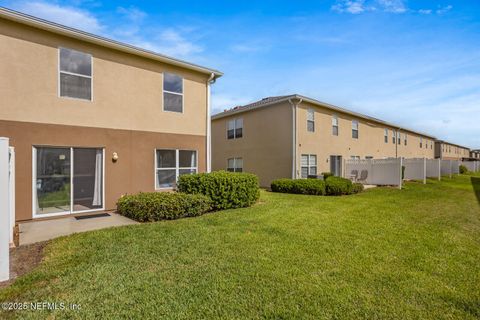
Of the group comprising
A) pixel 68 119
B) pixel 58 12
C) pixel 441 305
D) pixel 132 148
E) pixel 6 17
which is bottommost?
pixel 441 305

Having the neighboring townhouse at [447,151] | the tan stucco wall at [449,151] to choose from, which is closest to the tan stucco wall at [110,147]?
the neighboring townhouse at [447,151]

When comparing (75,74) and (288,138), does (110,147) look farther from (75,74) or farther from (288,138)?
(288,138)

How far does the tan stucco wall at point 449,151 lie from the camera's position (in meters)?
40.4

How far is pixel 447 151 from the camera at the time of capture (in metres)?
45.4

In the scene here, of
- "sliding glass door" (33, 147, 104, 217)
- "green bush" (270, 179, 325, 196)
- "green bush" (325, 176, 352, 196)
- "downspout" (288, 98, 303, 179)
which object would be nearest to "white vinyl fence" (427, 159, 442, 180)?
"green bush" (325, 176, 352, 196)

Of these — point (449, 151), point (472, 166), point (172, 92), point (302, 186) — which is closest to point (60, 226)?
point (172, 92)

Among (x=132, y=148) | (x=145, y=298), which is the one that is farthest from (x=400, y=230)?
(x=132, y=148)

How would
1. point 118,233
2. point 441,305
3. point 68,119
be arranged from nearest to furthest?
point 441,305, point 118,233, point 68,119

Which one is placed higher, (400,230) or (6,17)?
(6,17)

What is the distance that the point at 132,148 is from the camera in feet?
31.2

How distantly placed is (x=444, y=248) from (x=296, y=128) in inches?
420

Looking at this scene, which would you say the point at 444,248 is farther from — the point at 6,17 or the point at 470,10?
the point at 6,17

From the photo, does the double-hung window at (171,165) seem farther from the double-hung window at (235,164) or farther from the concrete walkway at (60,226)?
the double-hung window at (235,164)

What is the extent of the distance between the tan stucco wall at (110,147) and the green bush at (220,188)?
173 centimetres
